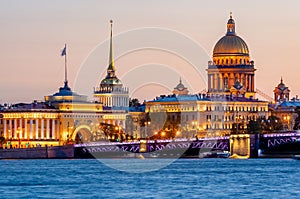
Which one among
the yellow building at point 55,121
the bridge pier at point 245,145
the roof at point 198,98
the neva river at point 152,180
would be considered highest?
the roof at point 198,98

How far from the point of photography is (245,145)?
442 ft

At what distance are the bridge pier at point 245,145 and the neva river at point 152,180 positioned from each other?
4642 millimetres

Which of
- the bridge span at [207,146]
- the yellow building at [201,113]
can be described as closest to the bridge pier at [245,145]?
the bridge span at [207,146]

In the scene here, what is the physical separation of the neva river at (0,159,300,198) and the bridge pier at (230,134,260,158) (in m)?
4.64

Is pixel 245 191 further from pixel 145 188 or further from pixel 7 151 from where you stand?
pixel 7 151

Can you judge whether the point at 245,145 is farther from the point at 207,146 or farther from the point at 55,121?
the point at 55,121

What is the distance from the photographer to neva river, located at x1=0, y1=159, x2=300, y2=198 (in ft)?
286

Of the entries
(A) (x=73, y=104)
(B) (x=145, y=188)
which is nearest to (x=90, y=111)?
(A) (x=73, y=104)

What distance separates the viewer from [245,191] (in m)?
88.6

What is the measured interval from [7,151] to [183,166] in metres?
25.7

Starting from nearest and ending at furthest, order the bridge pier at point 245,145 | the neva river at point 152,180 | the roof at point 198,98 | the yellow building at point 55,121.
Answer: the neva river at point 152,180 → the bridge pier at point 245,145 → the yellow building at point 55,121 → the roof at point 198,98

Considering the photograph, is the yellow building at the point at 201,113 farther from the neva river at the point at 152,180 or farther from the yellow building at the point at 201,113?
the neva river at the point at 152,180

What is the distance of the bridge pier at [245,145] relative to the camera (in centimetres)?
13338

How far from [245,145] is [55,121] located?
46492mm
